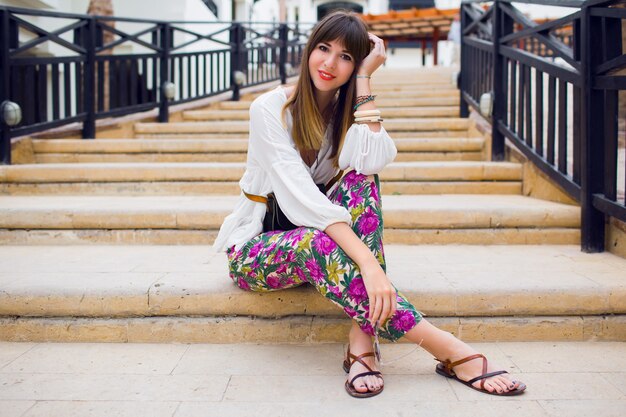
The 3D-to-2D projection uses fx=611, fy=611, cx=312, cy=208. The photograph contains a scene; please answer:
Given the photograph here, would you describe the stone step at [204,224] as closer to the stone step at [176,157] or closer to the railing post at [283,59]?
the stone step at [176,157]

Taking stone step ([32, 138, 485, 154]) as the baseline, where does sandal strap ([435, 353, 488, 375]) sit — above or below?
below

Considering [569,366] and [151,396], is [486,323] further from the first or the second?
[151,396]

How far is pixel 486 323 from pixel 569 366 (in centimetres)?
34

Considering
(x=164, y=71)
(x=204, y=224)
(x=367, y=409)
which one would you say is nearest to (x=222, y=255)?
(x=204, y=224)

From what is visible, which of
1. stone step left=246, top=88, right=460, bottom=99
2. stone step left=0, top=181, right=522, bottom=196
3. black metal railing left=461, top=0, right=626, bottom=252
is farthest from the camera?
stone step left=246, top=88, right=460, bottom=99

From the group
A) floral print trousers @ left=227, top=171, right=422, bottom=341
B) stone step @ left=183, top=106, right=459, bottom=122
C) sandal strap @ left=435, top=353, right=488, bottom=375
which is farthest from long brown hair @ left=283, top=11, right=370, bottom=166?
stone step @ left=183, top=106, right=459, bottom=122

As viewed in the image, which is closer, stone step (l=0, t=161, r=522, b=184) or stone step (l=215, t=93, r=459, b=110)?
stone step (l=0, t=161, r=522, b=184)

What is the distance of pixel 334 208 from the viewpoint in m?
1.97

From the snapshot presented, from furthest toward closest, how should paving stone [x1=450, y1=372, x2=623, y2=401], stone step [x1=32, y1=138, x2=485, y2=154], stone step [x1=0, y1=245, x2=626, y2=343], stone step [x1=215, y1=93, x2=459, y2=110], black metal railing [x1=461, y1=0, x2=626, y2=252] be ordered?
stone step [x1=215, y1=93, x2=459, y2=110] < stone step [x1=32, y1=138, x2=485, y2=154] < black metal railing [x1=461, y1=0, x2=626, y2=252] < stone step [x1=0, y1=245, x2=626, y2=343] < paving stone [x1=450, y1=372, x2=623, y2=401]

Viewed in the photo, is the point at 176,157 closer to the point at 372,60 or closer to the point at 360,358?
the point at 372,60

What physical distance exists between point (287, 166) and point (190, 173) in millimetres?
2182

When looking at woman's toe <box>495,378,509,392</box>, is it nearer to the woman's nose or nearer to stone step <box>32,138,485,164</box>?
the woman's nose

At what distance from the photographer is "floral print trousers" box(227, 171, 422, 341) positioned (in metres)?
1.94

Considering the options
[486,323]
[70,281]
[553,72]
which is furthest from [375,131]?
[553,72]
